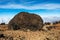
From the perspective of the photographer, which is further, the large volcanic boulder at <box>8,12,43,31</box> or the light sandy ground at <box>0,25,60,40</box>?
the large volcanic boulder at <box>8,12,43,31</box>

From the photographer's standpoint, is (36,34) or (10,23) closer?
(36,34)

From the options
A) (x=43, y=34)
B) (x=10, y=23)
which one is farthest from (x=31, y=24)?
(x=43, y=34)

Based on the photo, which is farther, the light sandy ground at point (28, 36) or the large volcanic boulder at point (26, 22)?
the large volcanic boulder at point (26, 22)

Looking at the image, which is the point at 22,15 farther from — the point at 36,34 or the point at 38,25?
the point at 36,34

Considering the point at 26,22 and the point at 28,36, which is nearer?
the point at 28,36

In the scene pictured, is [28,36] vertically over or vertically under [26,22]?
under

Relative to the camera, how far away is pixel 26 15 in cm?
2289

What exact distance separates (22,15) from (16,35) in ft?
19.5

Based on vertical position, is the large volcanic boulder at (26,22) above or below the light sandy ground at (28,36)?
above

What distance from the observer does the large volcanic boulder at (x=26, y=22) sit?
2184 cm

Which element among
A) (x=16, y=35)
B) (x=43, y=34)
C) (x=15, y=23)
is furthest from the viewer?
(x=15, y=23)

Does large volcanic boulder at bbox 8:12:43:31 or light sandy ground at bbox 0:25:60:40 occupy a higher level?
large volcanic boulder at bbox 8:12:43:31

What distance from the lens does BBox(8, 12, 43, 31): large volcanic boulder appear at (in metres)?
21.8

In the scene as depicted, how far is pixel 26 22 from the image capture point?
22.2 meters
